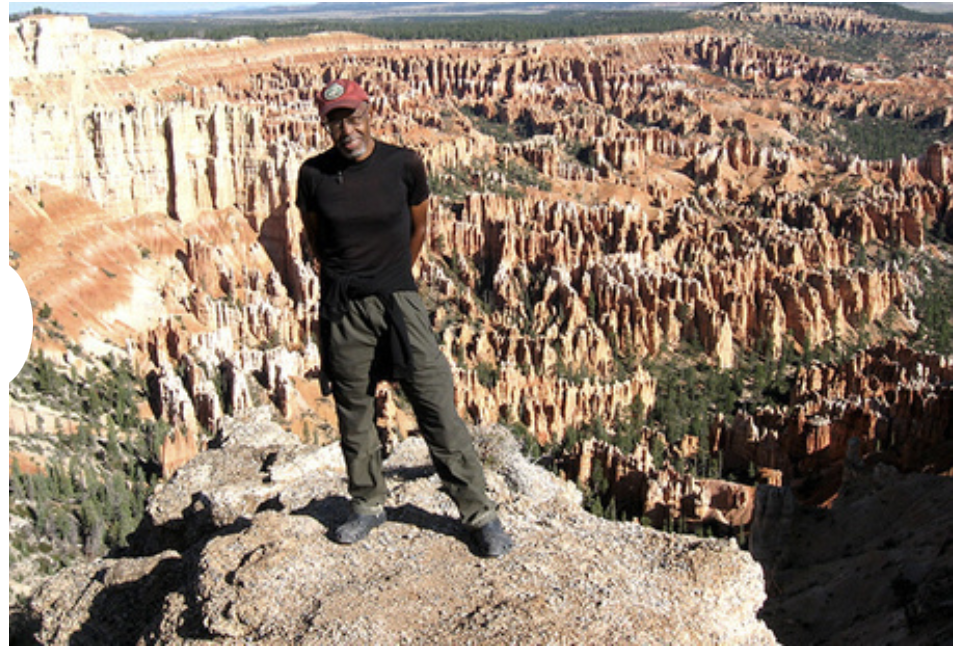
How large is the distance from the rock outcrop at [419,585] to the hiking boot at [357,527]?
87mm

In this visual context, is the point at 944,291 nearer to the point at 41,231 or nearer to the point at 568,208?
the point at 568,208

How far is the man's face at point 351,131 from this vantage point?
6.66 m

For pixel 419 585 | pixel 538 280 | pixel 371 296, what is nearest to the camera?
pixel 371 296

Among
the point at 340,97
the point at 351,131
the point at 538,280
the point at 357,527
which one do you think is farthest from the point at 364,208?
the point at 538,280

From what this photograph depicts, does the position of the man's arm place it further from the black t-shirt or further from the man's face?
the man's face

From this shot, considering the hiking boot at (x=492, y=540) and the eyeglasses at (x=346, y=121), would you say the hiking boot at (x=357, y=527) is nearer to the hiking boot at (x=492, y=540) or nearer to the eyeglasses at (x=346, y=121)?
the hiking boot at (x=492, y=540)

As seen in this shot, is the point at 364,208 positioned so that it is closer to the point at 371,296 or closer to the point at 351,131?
the point at 351,131

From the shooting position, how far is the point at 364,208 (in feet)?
22.3

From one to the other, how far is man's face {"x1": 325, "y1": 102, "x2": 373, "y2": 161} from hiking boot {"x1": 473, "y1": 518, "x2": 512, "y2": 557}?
310 centimetres

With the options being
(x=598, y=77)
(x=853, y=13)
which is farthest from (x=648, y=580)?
(x=853, y=13)

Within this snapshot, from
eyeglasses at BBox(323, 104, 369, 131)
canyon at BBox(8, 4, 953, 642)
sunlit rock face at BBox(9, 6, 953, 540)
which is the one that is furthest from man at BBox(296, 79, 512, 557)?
sunlit rock face at BBox(9, 6, 953, 540)

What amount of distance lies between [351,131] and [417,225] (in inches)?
38.4

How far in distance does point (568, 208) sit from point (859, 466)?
112ft

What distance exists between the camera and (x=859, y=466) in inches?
963
